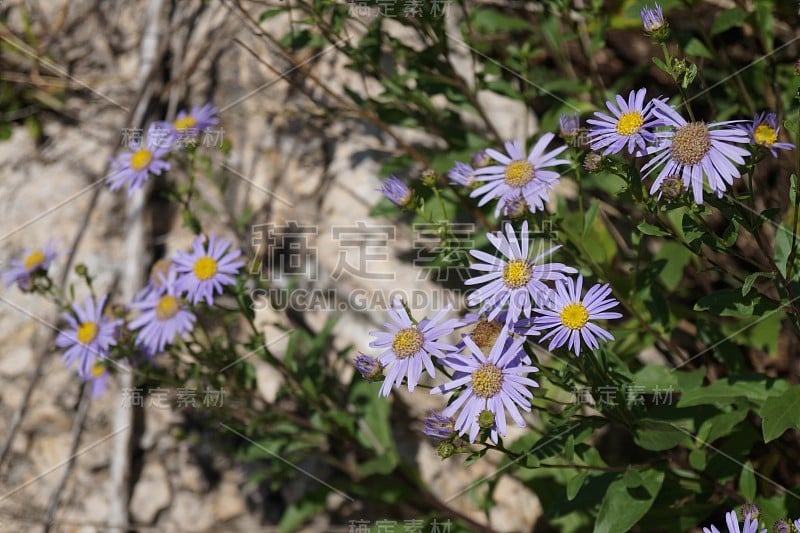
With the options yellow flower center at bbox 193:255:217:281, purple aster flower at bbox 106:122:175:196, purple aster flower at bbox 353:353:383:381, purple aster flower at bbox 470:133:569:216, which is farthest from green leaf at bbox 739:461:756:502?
purple aster flower at bbox 106:122:175:196

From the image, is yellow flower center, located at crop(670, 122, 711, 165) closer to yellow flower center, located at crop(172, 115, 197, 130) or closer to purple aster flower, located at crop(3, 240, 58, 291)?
yellow flower center, located at crop(172, 115, 197, 130)

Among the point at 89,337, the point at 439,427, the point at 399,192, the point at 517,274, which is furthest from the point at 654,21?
the point at 89,337

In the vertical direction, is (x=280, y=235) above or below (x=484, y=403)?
above

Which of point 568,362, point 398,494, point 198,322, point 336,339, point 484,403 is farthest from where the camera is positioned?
point 336,339

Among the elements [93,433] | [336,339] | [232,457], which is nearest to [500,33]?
[336,339]

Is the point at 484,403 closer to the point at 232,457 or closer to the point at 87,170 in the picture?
the point at 232,457

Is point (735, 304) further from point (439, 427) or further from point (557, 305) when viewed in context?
point (439, 427)
